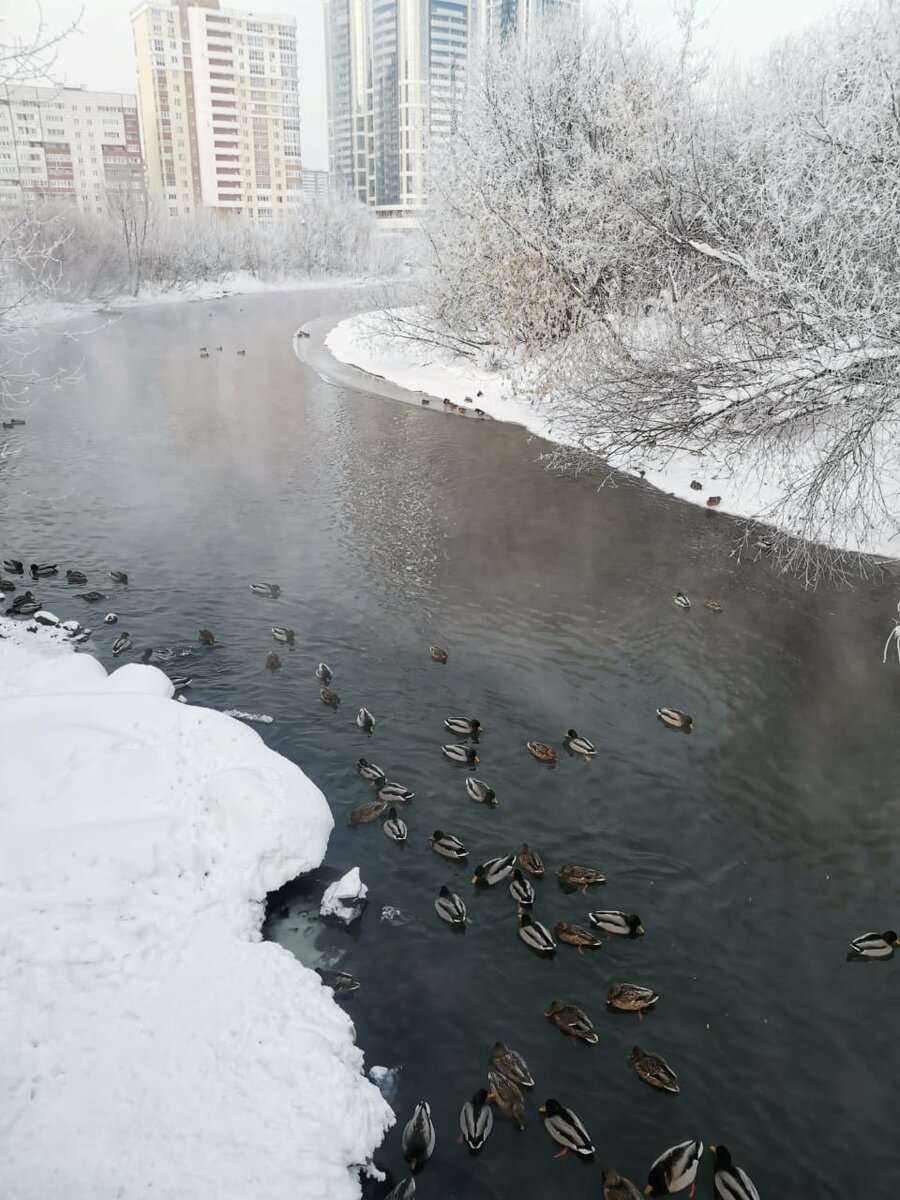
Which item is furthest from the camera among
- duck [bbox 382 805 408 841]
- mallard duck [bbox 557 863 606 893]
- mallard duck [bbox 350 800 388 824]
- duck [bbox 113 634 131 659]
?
duck [bbox 113 634 131 659]

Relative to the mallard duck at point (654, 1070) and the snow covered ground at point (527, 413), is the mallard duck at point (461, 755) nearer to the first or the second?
the mallard duck at point (654, 1070)

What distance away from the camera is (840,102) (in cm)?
1655

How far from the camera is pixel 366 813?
9352 mm

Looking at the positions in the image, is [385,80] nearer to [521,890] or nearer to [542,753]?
[542,753]

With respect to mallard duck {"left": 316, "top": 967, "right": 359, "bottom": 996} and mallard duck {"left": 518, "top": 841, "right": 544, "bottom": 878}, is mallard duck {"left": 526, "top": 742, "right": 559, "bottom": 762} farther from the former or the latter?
mallard duck {"left": 316, "top": 967, "right": 359, "bottom": 996}

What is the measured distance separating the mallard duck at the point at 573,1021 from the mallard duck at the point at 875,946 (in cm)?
264

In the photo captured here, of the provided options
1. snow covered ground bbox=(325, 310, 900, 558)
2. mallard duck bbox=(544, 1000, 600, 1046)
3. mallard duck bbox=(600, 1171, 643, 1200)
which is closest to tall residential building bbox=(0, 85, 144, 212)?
snow covered ground bbox=(325, 310, 900, 558)

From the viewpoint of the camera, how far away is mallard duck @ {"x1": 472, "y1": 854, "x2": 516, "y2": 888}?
8336mm

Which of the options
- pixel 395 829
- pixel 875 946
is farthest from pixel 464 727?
pixel 875 946

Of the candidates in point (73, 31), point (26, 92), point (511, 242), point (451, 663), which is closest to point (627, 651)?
point (451, 663)

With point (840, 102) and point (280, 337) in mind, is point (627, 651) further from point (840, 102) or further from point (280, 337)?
point (280, 337)

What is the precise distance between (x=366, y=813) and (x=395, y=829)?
50 cm

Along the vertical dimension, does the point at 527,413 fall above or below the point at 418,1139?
above

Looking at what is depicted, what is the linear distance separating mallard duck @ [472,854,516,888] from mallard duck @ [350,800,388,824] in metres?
1.49
